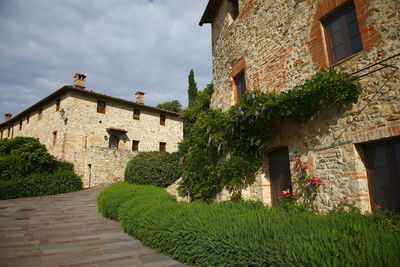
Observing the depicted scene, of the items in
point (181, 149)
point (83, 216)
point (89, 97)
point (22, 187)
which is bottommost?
point (83, 216)

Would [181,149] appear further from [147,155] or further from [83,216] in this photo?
[147,155]

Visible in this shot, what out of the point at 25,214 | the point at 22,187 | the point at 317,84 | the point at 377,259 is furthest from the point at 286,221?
the point at 22,187

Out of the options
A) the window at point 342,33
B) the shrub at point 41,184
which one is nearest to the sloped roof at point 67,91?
the shrub at point 41,184

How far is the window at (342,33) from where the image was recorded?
194 inches

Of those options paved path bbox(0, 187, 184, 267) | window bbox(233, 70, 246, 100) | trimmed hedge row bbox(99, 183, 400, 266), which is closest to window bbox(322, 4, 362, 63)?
window bbox(233, 70, 246, 100)

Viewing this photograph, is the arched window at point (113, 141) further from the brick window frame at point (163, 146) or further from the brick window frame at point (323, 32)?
the brick window frame at point (323, 32)

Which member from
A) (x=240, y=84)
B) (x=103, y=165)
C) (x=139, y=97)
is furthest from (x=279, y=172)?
(x=139, y=97)

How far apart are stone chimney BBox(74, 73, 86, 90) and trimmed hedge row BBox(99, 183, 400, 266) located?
1703 cm

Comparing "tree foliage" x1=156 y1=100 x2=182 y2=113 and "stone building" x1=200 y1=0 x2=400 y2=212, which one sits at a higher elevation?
"tree foliage" x1=156 y1=100 x2=182 y2=113

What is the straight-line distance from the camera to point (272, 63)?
6785 mm

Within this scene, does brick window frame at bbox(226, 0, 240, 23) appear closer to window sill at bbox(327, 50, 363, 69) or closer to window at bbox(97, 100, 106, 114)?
window sill at bbox(327, 50, 363, 69)

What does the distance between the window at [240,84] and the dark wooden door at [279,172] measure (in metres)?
2.44

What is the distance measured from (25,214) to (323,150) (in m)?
9.11

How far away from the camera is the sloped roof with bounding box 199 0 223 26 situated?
9.66 metres
